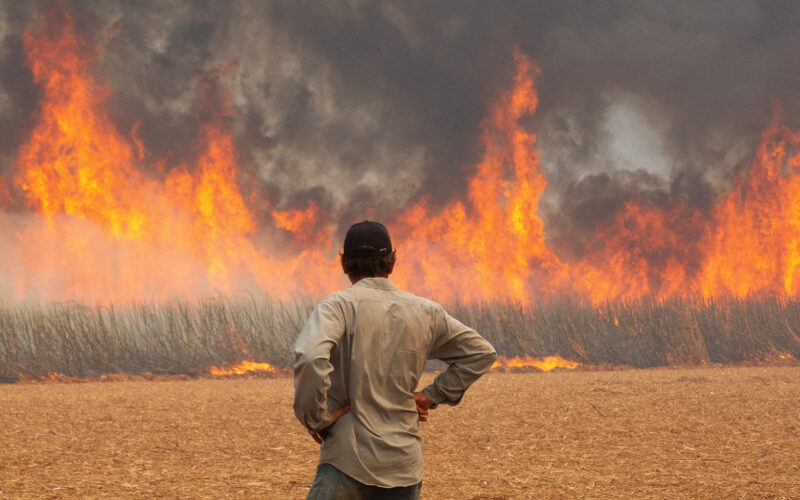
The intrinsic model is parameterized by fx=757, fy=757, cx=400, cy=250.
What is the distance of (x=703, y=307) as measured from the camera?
60.6 feet

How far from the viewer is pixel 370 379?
7.61ft

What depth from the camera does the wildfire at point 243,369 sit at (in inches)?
640

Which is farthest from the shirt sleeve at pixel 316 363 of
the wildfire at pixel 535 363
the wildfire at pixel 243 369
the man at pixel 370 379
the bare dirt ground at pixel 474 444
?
the wildfire at pixel 535 363

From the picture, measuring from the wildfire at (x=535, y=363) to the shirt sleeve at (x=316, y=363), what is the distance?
48.7 feet

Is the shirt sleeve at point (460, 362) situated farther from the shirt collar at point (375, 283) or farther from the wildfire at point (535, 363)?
the wildfire at point (535, 363)

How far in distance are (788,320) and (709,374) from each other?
6.17 meters

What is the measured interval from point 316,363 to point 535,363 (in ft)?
52.2

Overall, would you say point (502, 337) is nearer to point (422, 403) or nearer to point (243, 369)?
point (243, 369)

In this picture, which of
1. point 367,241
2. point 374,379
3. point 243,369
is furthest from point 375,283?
point 243,369

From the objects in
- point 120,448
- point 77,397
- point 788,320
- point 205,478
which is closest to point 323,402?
point 205,478

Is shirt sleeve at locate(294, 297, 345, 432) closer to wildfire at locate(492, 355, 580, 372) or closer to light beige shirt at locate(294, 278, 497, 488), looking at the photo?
light beige shirt at locate(294, 278, 497, 488)

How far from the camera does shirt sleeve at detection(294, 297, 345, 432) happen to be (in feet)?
7.02

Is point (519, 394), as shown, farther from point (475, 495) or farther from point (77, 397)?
point (77, 397)

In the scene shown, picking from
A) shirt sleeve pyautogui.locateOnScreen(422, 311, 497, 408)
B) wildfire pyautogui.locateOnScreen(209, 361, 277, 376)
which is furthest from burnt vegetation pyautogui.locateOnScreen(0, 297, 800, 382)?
shirt sleeve pyautogui.locateOnScreen(422, 311, 497, 408)
